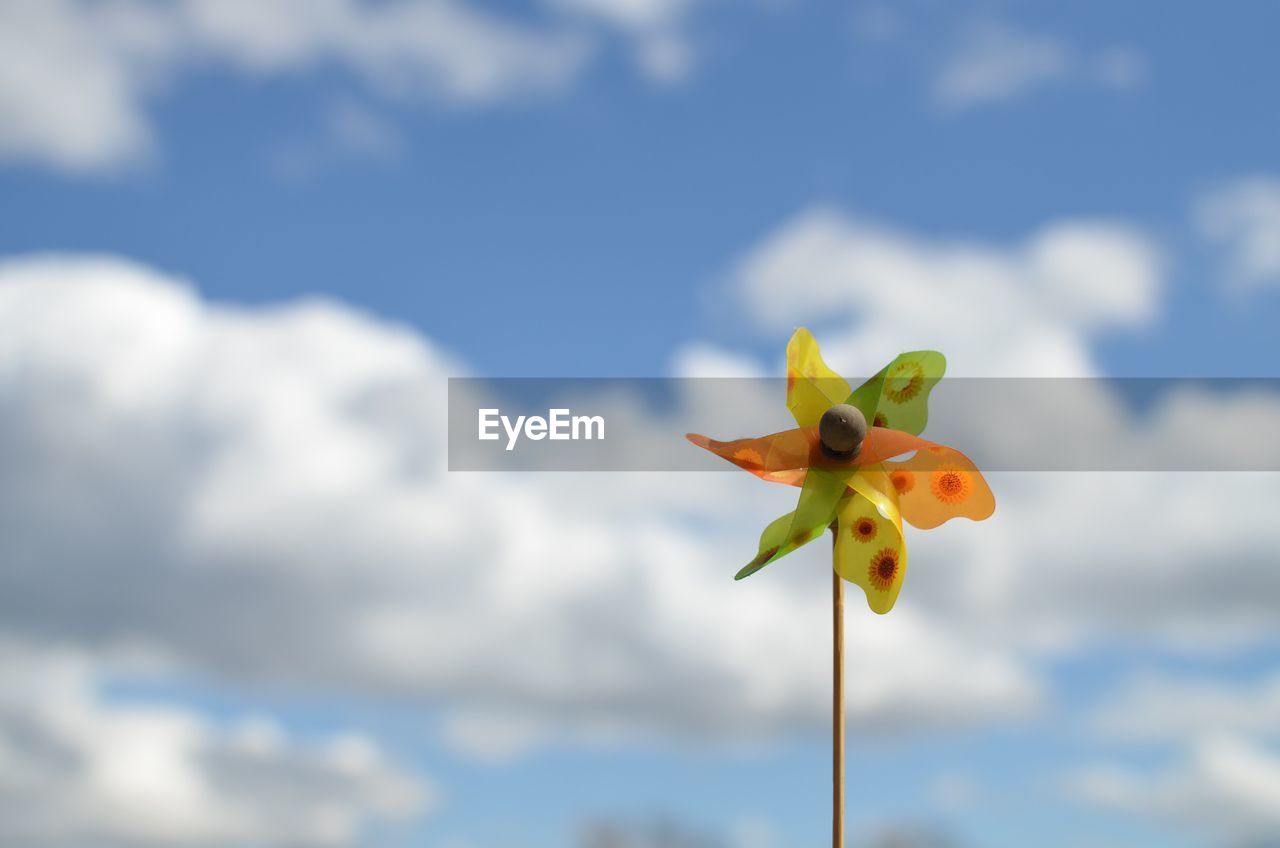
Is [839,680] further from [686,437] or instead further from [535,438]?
[535,438]

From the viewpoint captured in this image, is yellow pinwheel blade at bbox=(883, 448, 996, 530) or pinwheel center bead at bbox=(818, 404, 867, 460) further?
yellow pinwheel blade at bbox=(883, 448, 996, 530)

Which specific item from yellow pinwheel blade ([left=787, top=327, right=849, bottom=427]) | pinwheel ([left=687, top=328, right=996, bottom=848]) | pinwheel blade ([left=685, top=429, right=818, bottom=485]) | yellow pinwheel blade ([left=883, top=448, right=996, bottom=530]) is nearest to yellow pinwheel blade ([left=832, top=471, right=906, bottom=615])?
pinwheel ([left=687, top=328, right=996, bottom=848])

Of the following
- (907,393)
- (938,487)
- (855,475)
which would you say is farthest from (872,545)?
(907,393)

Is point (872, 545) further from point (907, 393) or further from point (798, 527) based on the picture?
point (907, 393)

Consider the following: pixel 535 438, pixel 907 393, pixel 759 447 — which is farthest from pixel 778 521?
pixel 535 438

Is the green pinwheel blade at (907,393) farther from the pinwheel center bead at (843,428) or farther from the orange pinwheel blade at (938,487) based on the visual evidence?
the pinwheel center bead at (843,428)

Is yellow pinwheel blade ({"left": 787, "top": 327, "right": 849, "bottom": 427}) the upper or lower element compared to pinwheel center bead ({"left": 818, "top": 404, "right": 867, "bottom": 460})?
upper

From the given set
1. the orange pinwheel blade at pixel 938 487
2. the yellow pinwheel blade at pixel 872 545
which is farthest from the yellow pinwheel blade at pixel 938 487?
the yellow pinwheel blade at pixel 872 545

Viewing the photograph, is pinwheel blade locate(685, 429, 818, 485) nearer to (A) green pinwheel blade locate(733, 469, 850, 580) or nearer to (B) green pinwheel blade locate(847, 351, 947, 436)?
(A) green pinwheel blade locate(733, 469, 850, 580)
